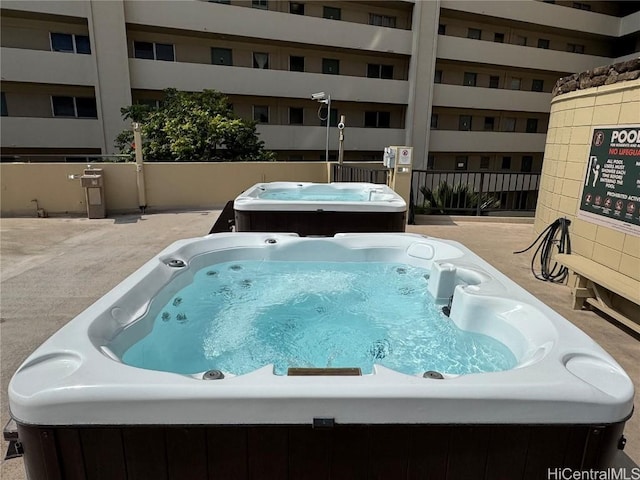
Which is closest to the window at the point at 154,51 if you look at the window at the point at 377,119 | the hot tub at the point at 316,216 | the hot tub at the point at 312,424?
the window at the point at 377,119

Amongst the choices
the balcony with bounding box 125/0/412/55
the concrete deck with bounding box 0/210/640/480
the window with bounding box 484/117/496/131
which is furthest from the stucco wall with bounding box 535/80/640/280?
the window with bounding box 484/117/496/131

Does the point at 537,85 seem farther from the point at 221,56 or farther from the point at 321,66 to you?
the point at 221,56

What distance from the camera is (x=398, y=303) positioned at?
308 cm

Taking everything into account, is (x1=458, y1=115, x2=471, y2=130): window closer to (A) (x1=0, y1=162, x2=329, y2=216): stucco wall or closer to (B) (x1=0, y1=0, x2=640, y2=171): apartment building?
(B) (x1=0, y1=0, x2=640, y2=171): apartment building

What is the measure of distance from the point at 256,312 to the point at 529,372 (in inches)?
74.4

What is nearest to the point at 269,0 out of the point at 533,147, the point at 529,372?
the point at 533,147

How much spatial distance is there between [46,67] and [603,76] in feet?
42.7

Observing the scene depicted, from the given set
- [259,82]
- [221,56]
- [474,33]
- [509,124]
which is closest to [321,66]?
[259,82]

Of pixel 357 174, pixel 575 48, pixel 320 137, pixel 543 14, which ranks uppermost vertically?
pixel 543 14

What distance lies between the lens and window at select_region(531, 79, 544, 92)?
17.0m

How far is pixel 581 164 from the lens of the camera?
3826 millimetres

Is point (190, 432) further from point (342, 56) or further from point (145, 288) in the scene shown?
point (342, 56)

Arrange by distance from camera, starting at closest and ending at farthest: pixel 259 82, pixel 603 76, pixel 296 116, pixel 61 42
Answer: pixel 603 76 < pixel 61 42 < pixel 259 82 < pixel 296 116

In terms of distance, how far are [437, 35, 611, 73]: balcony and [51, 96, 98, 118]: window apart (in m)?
12.0
